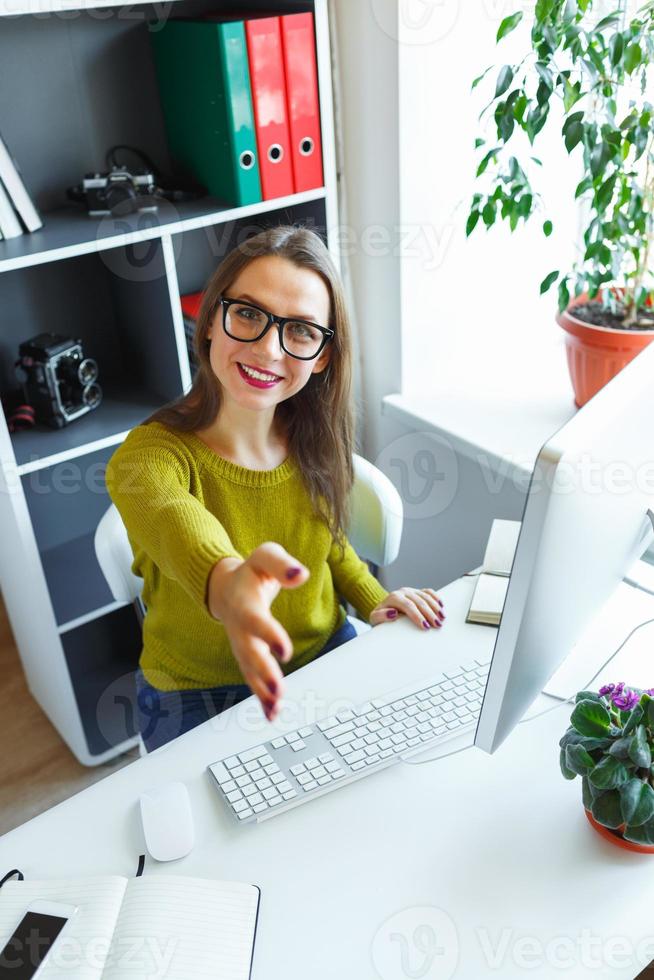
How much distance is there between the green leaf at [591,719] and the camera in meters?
0.94

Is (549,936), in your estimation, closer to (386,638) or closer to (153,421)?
(386,638)

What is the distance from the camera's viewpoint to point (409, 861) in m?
0.96

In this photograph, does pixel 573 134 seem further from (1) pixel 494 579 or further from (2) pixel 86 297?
(2) pixel 86 297

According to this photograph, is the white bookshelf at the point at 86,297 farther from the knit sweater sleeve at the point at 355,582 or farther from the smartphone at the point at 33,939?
the smartphone at the point at 33,939

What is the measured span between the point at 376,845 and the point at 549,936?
204 mm

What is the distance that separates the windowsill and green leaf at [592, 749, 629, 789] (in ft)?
3.17

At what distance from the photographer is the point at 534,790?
1.05 metres

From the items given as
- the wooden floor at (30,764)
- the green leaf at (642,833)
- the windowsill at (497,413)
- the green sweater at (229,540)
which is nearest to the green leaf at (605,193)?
the windowsill at (497,413)

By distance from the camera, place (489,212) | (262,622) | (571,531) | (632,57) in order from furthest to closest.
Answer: (489,212), (632,57), (571,531), (262,622)

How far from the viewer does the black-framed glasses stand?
1.23m

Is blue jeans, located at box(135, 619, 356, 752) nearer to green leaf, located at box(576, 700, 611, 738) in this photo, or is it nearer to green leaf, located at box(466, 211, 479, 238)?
green leaf, located at box(576, 700, 611, 738)

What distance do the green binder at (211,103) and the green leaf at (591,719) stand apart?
129cm

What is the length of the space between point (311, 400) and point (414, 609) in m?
0.38

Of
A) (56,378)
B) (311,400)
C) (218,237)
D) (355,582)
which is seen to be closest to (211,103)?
(218,237)
